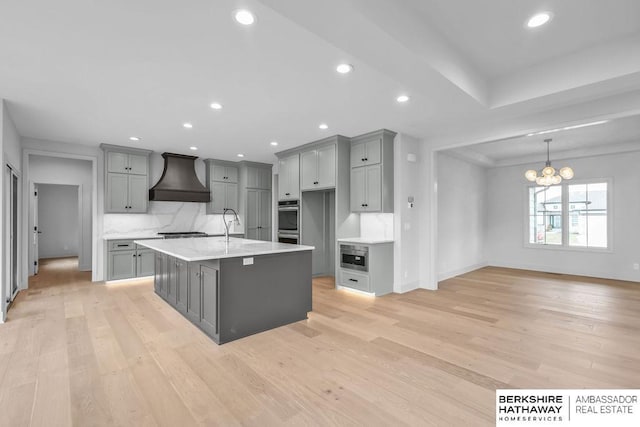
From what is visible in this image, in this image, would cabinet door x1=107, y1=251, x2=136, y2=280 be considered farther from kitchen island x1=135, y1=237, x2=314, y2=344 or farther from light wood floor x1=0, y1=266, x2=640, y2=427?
kitchen island x1=135, y1=237, x2=314, y2=344

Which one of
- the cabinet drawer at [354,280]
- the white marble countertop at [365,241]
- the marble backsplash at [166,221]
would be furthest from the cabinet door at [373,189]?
the marble backsplash at [166,221]

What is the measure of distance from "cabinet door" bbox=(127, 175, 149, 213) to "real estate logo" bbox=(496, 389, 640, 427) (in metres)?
6.52

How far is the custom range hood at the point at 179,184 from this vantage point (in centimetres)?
628

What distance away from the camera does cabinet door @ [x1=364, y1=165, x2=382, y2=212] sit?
4.93 meters

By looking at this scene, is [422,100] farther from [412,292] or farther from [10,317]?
[10,317]

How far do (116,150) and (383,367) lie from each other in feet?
20.1

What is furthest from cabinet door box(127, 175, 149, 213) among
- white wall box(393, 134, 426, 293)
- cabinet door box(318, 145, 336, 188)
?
white wall box(393, 134, 426, 293)

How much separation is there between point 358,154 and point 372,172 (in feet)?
1.48

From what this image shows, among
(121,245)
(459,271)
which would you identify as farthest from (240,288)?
(459,271)

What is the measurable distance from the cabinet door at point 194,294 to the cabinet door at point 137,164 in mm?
3728

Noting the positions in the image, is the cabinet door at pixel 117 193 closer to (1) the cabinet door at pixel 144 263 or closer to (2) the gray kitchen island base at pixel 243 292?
(1) the cabinet door at pixel 144 263

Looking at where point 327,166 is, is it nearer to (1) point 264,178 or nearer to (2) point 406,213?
(2) point 406,213

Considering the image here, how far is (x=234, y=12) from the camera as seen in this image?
205 centimetres

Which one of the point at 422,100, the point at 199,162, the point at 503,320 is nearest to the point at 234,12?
the point at 422,100
